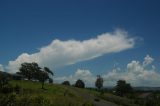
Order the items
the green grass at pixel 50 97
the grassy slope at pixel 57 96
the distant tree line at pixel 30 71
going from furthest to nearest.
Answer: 1. the distant tree line at pixel 30 71
2. the grassy slope at pixel 57 96
3. the green grass at pixel 50 97

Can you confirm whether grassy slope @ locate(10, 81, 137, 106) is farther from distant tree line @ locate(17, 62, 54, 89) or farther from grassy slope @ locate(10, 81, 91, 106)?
distant tree line @ locate(17, 62, 54, 89)

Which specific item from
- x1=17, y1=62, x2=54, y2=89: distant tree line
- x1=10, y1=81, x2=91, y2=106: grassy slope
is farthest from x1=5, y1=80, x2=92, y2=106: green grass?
x1=17, y1=62, x2=54, y2=89: distant tree line

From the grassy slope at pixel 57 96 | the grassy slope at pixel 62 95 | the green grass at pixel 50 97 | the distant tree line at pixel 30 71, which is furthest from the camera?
the distant tree line at pixel 30 71

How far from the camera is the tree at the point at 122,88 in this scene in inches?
6370

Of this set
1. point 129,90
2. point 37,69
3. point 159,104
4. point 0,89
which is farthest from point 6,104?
point 129,90

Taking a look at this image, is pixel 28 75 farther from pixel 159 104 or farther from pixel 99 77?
pixel 159 104

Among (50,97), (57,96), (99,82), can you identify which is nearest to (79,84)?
(99,82)

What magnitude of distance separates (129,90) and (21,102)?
136748 mm

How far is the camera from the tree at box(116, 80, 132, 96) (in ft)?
531

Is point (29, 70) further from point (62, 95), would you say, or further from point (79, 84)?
point (62, 95)

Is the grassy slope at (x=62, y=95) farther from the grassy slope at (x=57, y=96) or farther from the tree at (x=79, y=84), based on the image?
the tree at (x=79, y=84)

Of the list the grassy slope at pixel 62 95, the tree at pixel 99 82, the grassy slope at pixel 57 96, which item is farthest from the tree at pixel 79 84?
the grassy slope at pixel 57 96

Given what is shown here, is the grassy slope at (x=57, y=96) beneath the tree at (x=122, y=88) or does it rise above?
beneath

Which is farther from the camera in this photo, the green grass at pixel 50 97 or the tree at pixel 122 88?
the tree at pixel 122 88
